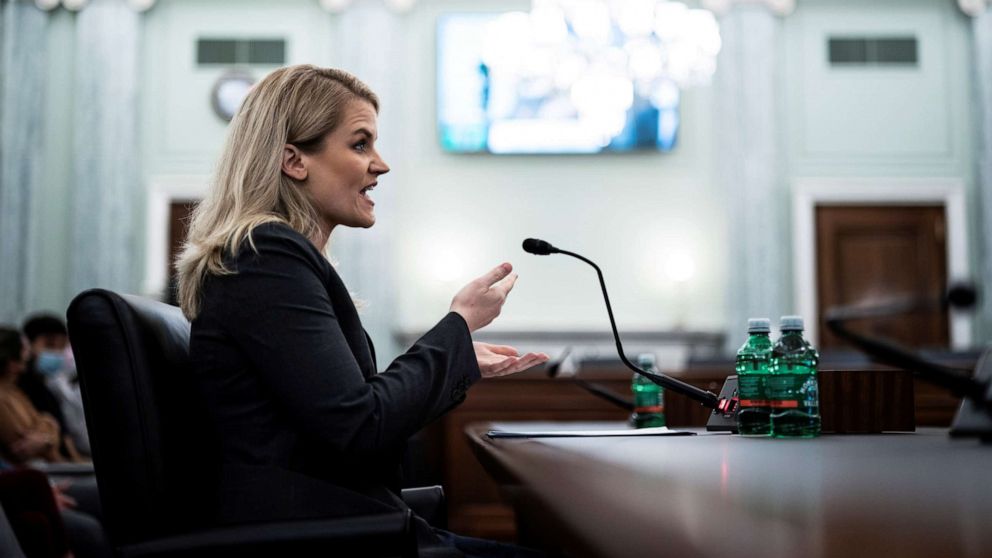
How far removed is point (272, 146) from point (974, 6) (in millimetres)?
7393

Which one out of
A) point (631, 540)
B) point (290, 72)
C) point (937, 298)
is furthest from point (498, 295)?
point (631, 540)

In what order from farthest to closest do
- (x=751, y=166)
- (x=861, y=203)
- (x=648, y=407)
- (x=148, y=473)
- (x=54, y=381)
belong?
(x=861, y=203) → (x=751, y=166) → (x=54, y=381) → (x=648, y=407) → (x=148, y=473)

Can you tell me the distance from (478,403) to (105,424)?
11.3 feet

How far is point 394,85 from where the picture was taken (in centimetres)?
741

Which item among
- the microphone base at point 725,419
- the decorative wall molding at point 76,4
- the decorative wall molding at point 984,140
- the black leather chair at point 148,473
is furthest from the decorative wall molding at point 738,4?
the black leather chair at point 148,473

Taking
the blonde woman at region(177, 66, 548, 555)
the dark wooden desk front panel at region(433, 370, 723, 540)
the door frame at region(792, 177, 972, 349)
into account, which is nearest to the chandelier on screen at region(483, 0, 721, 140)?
the door frame at region(792, 177, 972, 349)

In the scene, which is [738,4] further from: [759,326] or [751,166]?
[759,326]

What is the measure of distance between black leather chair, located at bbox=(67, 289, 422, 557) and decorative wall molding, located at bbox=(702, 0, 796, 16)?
6.88 m

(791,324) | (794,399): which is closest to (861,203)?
(791,324)

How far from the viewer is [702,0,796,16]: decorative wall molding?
7477mm

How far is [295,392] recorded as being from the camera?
1167 millimetres

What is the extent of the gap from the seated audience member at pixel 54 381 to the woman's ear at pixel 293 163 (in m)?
2.56

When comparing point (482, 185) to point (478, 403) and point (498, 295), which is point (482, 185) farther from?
point (498, 295)

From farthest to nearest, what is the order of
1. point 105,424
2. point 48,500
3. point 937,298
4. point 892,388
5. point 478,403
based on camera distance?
1. point 478,403
2. point 48,500
3. point 892,388
4. point 105,424
5. point 937,298
